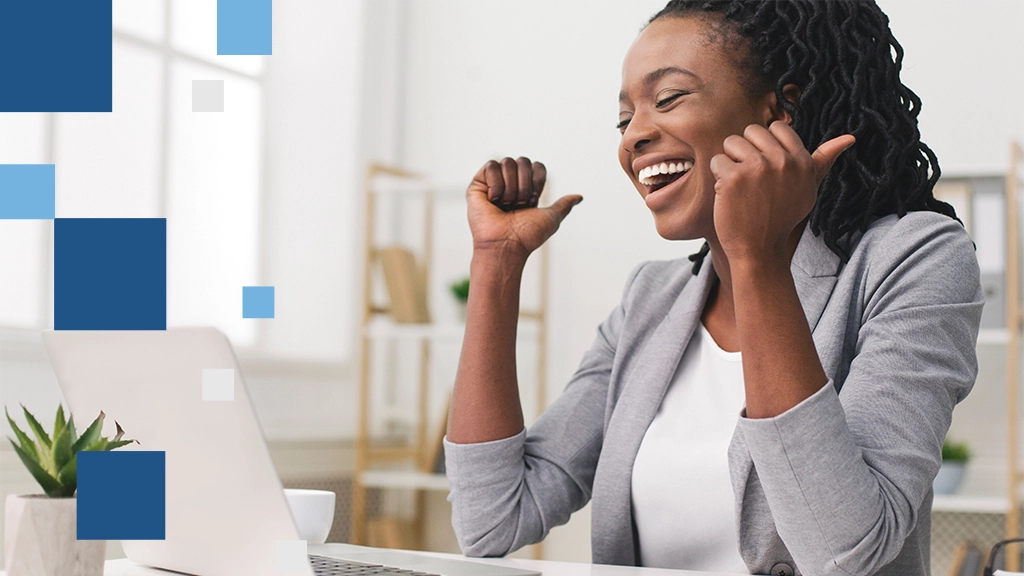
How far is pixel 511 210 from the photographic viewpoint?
134cm

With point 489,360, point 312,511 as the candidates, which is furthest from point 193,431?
point 489,360

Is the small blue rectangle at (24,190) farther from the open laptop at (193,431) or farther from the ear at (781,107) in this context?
the ear at (781,107)

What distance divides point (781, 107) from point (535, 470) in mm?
519

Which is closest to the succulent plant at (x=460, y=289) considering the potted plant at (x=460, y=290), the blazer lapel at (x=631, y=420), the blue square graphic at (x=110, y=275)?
the potted plant at (x=460, y=290)

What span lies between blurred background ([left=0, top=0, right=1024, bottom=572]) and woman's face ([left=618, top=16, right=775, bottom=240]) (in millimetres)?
1542

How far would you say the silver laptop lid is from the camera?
70cm

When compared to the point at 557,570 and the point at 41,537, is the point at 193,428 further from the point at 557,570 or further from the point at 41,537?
the point at 557,570

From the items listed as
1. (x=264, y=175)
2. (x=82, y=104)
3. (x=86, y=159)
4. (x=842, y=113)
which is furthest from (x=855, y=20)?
(x=264, y=175)

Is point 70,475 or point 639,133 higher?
point 639,133

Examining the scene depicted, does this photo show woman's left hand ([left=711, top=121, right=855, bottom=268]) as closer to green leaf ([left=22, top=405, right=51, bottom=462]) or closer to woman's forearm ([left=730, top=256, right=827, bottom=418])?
woman's forearm ([left=730, top=256, right=827, bottom=418])

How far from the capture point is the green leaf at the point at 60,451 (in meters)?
0.71

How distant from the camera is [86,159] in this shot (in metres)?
2.38

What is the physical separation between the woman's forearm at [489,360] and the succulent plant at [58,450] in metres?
0.55

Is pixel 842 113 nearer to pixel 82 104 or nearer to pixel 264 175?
pixel 82 104
